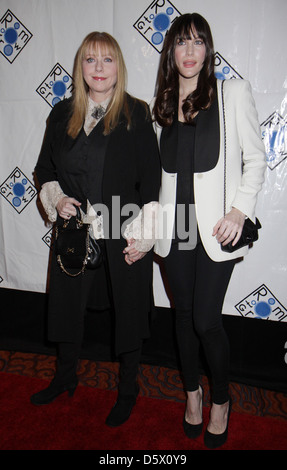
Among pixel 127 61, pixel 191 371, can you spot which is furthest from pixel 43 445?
pixel 127 61

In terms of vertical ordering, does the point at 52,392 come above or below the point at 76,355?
below

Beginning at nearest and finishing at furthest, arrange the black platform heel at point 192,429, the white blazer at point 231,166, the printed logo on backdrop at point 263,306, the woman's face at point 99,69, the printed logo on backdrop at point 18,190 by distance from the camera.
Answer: the white blazer at point 231,166, the woman's face at point 99,69, the black platform heel at point 192,429, the printed logo on backdrop at point 263,306, the printed logo on backdrop at point 18,190

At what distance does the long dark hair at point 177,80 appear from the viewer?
138cm

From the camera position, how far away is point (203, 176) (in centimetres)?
138

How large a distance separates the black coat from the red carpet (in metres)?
0.38

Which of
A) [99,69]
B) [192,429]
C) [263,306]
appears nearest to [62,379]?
[192,429]

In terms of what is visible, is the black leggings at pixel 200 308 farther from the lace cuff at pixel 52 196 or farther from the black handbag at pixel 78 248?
the lace cuff at pixel 52 196

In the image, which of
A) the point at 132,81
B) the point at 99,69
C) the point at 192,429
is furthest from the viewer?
the point at 132,81

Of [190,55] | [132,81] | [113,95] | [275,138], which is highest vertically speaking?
[132,81]

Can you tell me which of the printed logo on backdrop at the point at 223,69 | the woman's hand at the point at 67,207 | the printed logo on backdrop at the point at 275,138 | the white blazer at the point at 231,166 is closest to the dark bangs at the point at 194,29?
the white blazer at the point at 231,166

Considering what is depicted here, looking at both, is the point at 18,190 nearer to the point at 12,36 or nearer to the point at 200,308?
the point at 12,36

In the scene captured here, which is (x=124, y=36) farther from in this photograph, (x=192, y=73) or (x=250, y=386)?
(x=250, y=386)

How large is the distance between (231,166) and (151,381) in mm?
1339

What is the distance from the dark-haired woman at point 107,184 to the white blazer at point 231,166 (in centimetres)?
23
